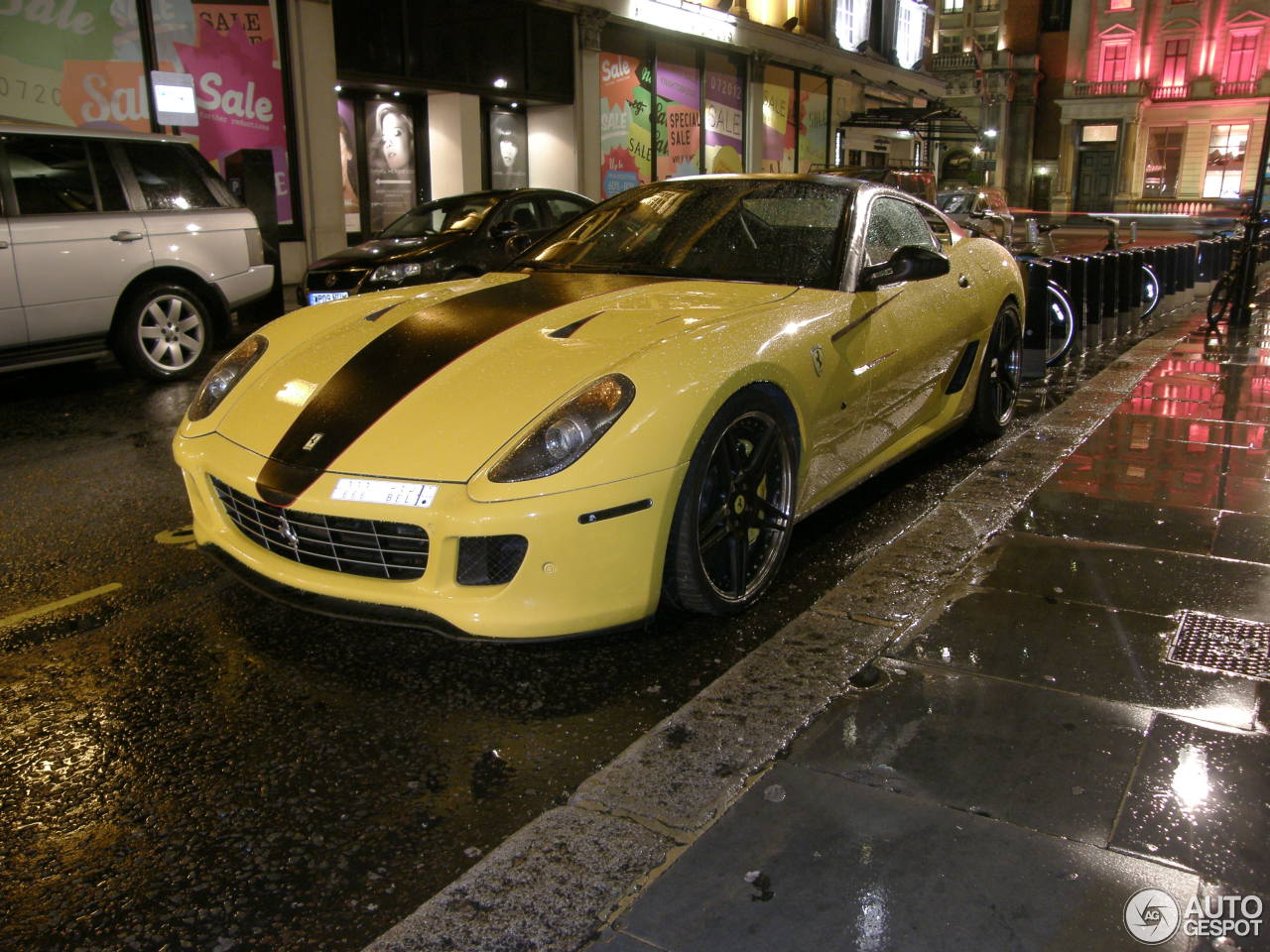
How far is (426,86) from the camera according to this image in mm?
16781

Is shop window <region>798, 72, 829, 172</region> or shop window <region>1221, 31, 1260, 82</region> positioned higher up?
shop window <region>1221, 31, 1260, 82</region>

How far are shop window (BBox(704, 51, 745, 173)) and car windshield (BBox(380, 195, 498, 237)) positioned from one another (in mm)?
12986

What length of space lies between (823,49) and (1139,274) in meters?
18.4

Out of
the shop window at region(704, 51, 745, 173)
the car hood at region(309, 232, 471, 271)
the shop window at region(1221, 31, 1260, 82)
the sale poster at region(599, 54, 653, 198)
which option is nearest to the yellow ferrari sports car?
the car hood at region(309, 232, 471, 271)

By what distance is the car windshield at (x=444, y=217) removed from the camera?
431 inches

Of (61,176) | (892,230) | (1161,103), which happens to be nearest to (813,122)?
(61,176)

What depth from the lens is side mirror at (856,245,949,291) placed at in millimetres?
4258

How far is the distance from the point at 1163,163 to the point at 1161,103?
11.5 ft

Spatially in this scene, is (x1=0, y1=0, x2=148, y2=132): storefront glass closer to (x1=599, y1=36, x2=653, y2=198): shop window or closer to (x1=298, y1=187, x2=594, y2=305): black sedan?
(x1=298, y1=187, x2=594, y2=305): black sedan

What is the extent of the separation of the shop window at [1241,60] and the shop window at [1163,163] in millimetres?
4040

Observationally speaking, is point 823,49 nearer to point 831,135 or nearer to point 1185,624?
point 831,135

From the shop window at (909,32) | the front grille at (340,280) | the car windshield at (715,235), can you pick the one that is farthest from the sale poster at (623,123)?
the car windshield at (715,235)

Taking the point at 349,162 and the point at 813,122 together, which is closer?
the point at 349,162

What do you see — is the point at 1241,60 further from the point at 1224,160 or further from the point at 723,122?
the point at 723,122
